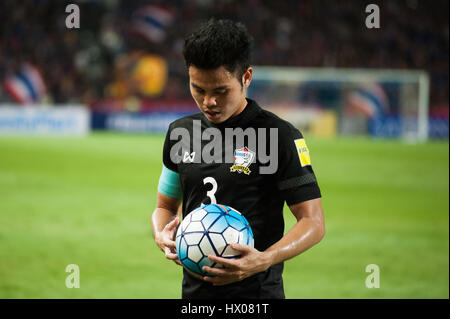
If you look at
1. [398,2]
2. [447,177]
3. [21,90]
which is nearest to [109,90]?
[21,90]

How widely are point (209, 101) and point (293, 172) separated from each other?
1.77ft

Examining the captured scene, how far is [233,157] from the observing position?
8.80 ft

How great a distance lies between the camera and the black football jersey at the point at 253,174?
259 cm

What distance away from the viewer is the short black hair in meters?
2.44

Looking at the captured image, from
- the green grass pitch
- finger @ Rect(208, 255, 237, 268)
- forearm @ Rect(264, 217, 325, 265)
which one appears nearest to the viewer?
finger @ Rect(208, 255, 237, 268)

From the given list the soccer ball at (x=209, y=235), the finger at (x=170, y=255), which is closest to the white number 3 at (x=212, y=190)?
the soccer ball at (x=209, y=235)

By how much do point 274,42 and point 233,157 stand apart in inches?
1285

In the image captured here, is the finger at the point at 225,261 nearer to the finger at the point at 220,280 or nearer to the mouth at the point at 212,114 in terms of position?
the finger at the point at 220,280

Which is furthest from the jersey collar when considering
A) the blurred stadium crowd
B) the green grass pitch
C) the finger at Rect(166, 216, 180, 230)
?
the blurred stadium crowd

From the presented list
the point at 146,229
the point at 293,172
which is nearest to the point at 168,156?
the point at 293,172

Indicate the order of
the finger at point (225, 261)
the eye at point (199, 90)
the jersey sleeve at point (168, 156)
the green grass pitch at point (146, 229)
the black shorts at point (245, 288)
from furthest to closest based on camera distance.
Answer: the green grass pitch at point (146, 229) → the jersey sleeve at point (168, 156) → the black shorts at point (245, 288) → the eye at point (199, 90) → the finger at point (225, 261)

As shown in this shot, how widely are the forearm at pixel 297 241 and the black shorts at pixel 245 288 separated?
0.30m

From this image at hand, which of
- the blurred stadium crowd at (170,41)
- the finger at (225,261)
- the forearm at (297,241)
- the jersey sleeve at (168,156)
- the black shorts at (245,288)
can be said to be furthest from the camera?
the blurred stadium crowd at (170,41)

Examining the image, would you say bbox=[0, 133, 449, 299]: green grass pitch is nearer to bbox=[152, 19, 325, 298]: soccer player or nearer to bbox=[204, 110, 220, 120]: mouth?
bbox=[152, 19, 325, 298]: soccer player
